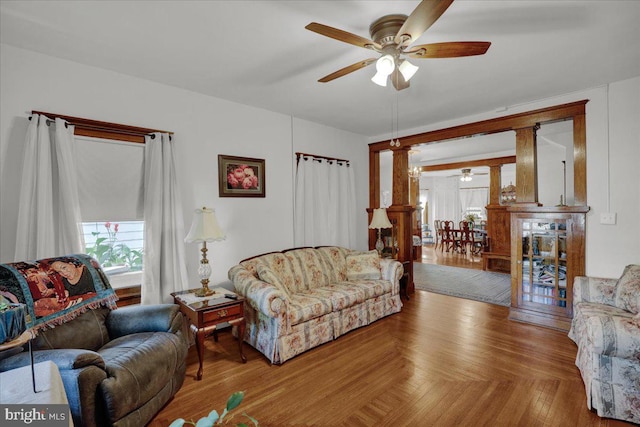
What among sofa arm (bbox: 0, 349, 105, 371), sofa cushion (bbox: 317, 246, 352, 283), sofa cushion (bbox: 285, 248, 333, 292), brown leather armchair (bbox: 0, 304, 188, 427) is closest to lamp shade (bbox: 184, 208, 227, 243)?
brown leather armchair (bbox: 0, 304, 188, 427)

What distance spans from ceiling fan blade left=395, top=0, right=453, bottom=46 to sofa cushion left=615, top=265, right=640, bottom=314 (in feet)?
9.01

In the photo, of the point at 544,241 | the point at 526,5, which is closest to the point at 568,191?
the point at 544,241

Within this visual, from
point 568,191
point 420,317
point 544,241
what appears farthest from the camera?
point 568,191

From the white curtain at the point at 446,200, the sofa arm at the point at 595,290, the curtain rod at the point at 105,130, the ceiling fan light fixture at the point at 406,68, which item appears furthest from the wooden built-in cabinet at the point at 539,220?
the white curtain at the point at 446,200

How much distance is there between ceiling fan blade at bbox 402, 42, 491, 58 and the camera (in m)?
1.78

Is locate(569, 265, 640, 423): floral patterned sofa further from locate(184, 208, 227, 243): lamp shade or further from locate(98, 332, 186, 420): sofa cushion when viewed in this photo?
locate(184, 208, 227, 243): lamp shade

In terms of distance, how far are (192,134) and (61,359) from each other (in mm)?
2290

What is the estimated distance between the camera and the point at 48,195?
236cm

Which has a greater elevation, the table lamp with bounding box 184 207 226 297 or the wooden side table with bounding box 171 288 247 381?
the table lamp with bounding box 184 207 226 297

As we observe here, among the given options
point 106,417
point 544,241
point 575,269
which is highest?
point 544,241

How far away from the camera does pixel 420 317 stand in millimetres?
3809

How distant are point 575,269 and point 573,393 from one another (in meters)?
1.59

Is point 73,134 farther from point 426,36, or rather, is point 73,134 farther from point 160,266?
point 426,36

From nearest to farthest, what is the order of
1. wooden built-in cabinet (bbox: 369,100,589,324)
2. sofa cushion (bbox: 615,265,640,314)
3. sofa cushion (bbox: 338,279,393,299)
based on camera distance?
sofa cushion (bbox: 615,265,640,314) < wooden built-in cabinet (bbox: 369,100,589,324) < sofa cushion (bbox: 338,279,393,299)
